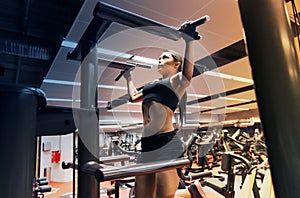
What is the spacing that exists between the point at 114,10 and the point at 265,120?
3.32ft

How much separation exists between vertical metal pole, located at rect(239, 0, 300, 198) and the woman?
0.88m

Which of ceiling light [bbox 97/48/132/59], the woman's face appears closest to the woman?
the woman's face

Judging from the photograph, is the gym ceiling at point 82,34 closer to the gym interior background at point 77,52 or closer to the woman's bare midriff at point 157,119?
the gym interior background at point 77,52

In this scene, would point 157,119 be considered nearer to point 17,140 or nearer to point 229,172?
point 17,140

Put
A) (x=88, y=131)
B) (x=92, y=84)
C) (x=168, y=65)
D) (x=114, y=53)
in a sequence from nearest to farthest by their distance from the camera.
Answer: (x=88, y=131)
(x=92, y=84)
(x=168, y=65)
(x=114, y=53)

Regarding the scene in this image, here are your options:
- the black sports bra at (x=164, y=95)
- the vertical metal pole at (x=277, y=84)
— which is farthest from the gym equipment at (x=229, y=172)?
the vertical metal pole at (x=277, y=84)

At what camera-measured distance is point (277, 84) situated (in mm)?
477

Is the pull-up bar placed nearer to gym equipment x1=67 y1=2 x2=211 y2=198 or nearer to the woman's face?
gym equipment x1=67 y1=2 x2=211 y2=198

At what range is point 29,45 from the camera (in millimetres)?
2836

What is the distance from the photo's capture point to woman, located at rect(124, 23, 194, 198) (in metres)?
1.46

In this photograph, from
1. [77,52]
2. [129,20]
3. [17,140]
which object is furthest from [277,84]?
[77,52]

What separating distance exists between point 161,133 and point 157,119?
102 mm

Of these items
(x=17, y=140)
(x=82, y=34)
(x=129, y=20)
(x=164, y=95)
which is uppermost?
(x=82, y=34)

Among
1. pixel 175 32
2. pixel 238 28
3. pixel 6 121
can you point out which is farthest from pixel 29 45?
pixel 238 28
